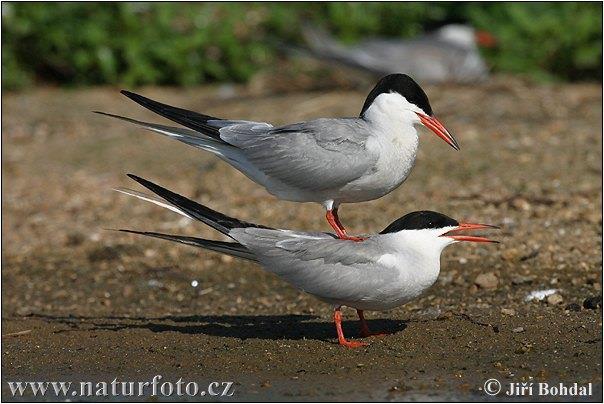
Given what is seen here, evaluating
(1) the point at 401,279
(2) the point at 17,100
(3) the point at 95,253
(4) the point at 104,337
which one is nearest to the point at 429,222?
(1) the point at 401,279

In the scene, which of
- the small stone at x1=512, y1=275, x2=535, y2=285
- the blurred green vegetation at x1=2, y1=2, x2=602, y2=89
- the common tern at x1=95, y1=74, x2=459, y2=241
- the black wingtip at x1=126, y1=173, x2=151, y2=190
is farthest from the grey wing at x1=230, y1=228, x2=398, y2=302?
the blurred green vegetation at x1=2, y1=2, x2=602, y2=89

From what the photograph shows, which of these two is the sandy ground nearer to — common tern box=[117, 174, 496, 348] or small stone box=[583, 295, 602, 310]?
small stone box=[583, 295, 602, 310]

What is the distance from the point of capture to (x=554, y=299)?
576 centimetres

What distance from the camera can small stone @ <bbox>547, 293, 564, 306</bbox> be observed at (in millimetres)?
5746

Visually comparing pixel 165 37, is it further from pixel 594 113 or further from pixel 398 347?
pixel 398 347

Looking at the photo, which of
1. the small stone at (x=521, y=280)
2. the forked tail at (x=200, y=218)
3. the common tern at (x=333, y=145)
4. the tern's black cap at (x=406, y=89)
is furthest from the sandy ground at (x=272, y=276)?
the tern's black cap at (x=406, y=89)

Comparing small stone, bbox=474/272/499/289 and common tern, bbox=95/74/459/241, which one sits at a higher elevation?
common tern, bbox=95/74/459/241

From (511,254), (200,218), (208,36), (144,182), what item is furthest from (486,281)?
(208,36)

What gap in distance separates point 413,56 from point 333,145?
4889 mm

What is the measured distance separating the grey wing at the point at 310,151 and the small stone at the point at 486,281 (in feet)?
4.03

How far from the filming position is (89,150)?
363 inches

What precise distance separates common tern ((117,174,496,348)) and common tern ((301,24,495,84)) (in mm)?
4802

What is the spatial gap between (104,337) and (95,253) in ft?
5.53

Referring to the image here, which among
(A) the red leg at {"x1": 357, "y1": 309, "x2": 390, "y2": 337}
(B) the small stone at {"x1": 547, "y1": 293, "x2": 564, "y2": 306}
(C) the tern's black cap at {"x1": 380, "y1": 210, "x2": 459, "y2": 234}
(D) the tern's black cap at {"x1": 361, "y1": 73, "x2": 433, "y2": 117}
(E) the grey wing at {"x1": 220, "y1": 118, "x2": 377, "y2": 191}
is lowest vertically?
(A) the red leg at {"x1": 357, "y1": 309, "x2": 390, "y2": 337}
